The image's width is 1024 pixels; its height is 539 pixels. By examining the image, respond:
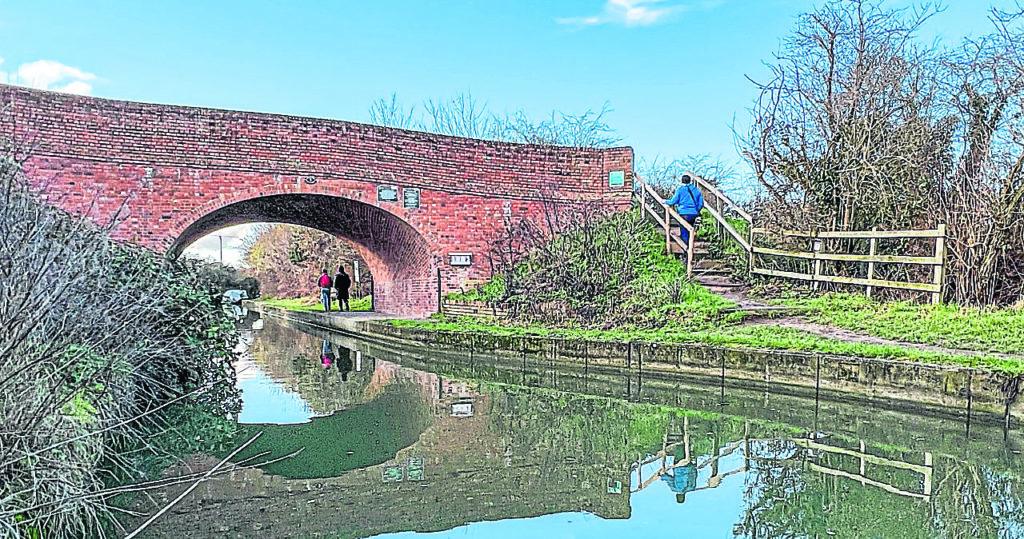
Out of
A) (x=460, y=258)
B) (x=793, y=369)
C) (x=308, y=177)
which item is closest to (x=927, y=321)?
(x=793, y=369)

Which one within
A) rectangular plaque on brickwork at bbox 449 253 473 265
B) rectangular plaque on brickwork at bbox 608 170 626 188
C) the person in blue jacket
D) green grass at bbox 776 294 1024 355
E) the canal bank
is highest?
rectangular plaque on brickwork at bbox 608 170 626 188

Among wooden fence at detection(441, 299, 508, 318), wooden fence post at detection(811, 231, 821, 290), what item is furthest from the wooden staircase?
wooden fence at detection(441, 299, 508, 318)

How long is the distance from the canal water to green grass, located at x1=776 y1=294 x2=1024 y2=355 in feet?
5.68

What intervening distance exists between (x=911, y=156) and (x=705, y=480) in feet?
26.4

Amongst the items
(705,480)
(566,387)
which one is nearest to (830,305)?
(566,387)

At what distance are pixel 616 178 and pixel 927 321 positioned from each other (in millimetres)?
7796

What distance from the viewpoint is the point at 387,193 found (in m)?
13.9

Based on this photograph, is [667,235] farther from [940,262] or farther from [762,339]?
[762,339]

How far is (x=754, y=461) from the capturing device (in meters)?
5.34

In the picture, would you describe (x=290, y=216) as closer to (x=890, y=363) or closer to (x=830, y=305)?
(x=830, y=305)

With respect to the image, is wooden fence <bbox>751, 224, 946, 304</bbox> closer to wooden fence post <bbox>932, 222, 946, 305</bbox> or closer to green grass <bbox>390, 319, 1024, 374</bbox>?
wooden fence post <bbox>932, 222, 946, 305</bbox>

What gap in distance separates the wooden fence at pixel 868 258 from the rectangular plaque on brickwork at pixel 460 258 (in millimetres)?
5371

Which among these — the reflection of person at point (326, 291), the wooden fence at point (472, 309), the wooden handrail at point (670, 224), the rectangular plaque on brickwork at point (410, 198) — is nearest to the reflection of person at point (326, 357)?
the wooden fence at point (472, 309)

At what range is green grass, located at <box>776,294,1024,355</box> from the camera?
299 inches
